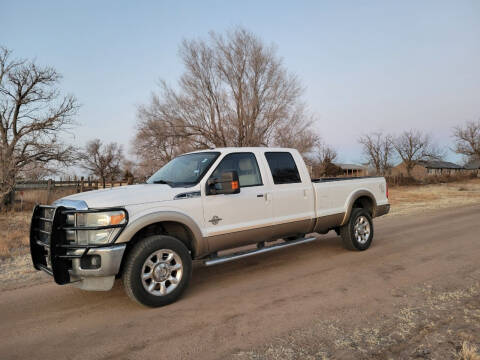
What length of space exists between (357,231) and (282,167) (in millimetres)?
2206

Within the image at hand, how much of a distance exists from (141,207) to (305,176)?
3012 millimetres

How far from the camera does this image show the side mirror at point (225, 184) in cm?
436

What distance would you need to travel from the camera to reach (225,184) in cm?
442

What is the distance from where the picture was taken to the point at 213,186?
180 inches

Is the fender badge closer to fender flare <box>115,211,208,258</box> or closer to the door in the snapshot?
the door

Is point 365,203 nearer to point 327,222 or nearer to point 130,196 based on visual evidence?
point 327,222

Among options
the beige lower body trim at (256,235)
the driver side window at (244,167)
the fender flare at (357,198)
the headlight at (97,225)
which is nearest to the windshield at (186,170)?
the driver side window at (244,167)

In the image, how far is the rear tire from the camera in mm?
6449

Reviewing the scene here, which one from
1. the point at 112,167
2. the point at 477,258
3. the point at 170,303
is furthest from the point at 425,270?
the point at 112,167

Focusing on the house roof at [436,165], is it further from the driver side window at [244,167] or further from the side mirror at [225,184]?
the side mirror at [225,184]

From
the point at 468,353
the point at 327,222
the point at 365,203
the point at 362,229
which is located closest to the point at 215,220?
the point at 327,222

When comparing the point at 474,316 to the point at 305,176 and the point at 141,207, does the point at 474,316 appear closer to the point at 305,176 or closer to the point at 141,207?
the point at 305,176

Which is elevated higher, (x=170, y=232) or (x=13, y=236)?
(x=170, y=232)

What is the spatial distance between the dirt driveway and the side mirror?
4.45 feet
